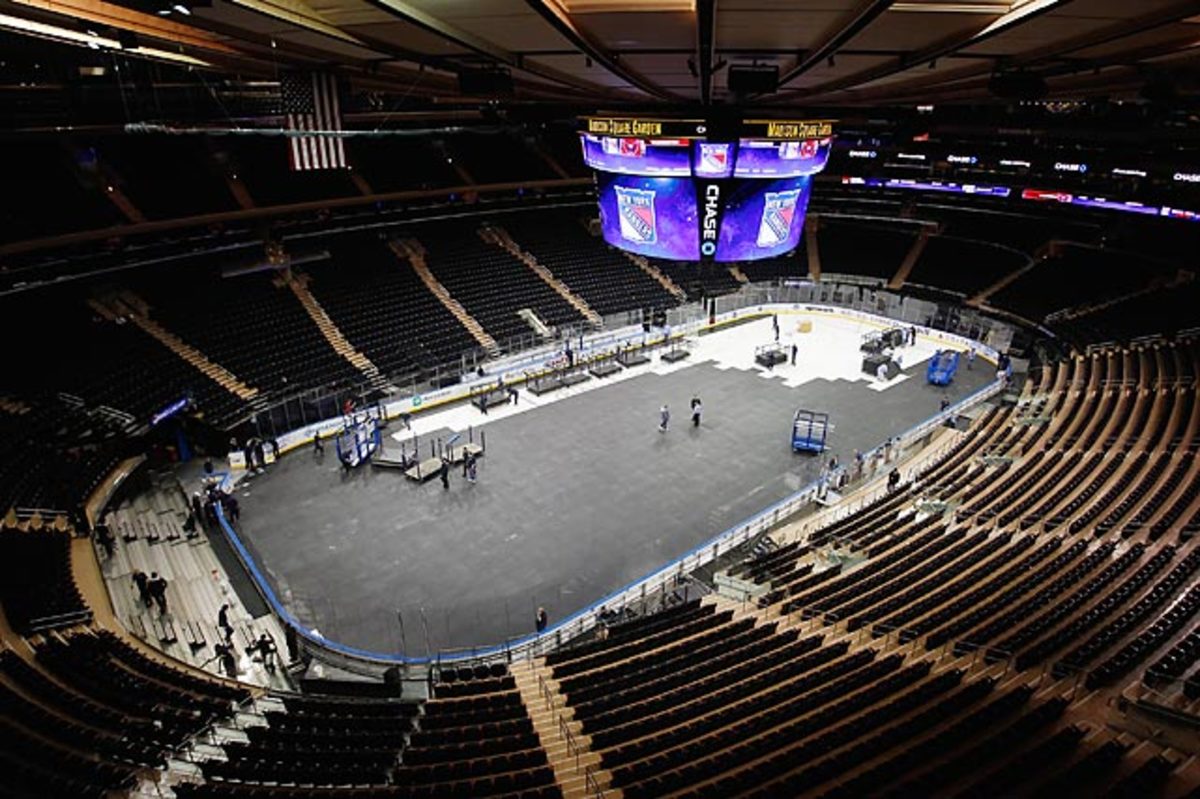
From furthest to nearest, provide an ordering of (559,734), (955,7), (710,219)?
(710,219) < (559,734) < (955,7)

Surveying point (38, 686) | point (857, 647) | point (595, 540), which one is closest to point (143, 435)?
point (38, 686)

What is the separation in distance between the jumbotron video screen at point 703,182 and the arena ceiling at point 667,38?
81 centimetres

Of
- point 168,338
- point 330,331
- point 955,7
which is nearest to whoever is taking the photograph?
point 955,7

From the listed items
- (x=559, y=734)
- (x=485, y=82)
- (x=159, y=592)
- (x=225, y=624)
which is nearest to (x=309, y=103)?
(x=485, y=82)

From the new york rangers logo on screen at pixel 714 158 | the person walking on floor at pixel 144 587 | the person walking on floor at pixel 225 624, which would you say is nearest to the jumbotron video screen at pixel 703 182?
the new york rangers logo on screen at pixel 714 158

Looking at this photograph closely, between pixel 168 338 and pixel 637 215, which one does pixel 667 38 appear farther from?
pixel 168 338

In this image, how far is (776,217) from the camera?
1537cm

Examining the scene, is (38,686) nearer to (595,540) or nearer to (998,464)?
(595,540)

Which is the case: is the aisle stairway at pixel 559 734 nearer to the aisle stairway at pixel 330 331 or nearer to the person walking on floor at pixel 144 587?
the person walking on floor at pixel 144 587

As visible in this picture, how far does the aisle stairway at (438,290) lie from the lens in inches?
1388

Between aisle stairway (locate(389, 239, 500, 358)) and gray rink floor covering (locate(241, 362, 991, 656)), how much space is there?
5.93m

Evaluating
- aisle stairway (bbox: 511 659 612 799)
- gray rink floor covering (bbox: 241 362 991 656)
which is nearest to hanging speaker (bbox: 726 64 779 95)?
aisle stairway (bbox: 511 659 612 799)

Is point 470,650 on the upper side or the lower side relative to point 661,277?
lower

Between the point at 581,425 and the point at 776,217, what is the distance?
15.3 metres
